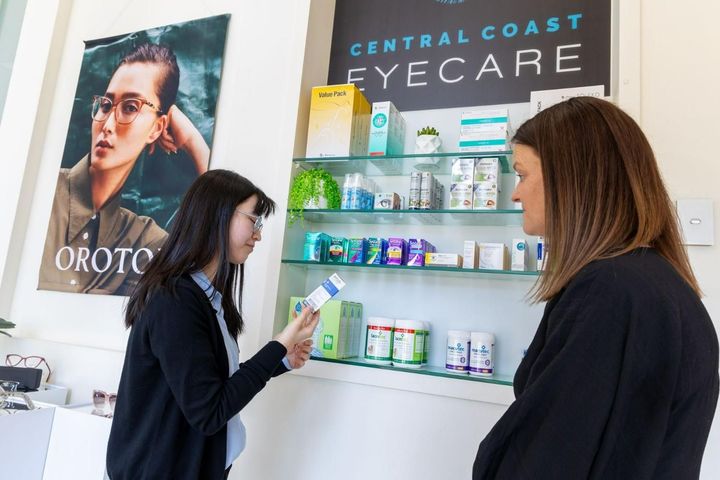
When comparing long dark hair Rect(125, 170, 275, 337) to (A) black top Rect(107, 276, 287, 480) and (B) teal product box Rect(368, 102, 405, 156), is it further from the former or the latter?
(B) teal product box Rect(368, 102, 405, 156)

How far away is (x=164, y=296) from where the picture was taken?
1.28 m

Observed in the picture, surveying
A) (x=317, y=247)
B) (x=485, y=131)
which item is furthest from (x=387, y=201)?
(x=485, y=131)

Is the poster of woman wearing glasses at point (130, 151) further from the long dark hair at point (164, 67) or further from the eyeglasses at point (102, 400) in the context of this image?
the eyeglasses at point (102, 400)

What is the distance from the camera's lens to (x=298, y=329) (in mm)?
1528

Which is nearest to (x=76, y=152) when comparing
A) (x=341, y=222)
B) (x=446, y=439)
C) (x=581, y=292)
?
(x=341, y=222)

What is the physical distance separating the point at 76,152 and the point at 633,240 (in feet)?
10.7

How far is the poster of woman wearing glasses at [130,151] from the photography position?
274cm

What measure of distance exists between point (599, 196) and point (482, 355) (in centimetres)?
110

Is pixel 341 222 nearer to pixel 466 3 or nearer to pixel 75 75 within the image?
pixel 466 3

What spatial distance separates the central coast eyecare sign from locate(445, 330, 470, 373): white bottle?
3.58 feet

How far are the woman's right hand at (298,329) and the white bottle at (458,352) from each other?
57 centimetres

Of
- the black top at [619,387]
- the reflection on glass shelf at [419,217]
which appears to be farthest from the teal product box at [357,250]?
the black top at [619,387]

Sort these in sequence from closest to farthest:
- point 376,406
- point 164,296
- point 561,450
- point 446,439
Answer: point 561,450
point 164,296
point 446,439
point 376,406

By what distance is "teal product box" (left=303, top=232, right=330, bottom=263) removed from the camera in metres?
2.09
